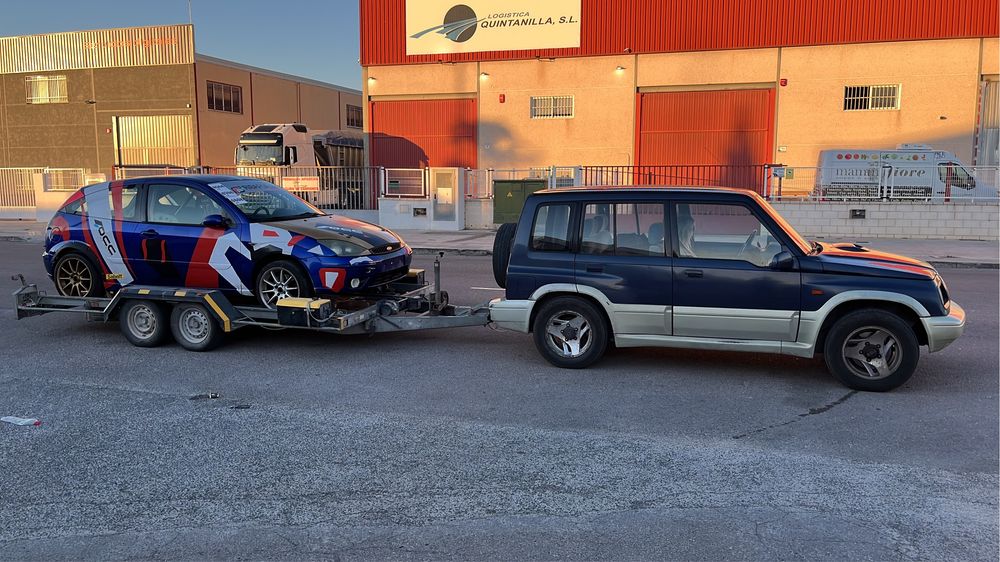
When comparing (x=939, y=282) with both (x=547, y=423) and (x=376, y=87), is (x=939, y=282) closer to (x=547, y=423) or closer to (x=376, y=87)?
(x=547, y=423)

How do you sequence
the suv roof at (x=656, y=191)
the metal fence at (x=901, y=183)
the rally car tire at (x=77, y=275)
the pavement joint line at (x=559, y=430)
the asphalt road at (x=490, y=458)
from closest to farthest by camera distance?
the asphalt road at (x=490, y=458) < the pavement joint line at (x=559, y=430) < the suv roof at (x=656, y=191) < the rally car tire at (x=77, y=275) < the metal fence at (x=901, y=183)

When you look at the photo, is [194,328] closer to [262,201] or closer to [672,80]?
[262,201]

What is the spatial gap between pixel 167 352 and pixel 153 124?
36219mm

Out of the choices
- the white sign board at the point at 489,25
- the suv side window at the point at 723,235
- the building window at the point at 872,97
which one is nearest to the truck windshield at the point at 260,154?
the white sign board at the point at 489,25

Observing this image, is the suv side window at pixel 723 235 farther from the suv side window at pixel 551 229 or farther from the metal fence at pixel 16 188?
the metal fence at pixel 16 188

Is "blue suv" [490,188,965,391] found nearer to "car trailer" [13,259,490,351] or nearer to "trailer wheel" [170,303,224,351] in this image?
"car trailer" [13,259,490,351]

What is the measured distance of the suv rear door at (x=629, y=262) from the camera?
259 inches

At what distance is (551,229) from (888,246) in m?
14.5

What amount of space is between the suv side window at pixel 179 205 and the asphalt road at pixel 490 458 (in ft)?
4.87

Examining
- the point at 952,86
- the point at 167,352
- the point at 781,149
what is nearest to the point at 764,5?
the point at 781,149

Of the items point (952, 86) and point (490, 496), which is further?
point (952, 86)

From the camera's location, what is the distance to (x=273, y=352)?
25.2 feet

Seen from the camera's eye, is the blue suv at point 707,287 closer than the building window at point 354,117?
Yes

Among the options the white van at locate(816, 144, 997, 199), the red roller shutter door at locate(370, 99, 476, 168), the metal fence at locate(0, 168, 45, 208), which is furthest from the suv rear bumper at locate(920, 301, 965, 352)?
the metal fence at locate(0, 168, 45, 208)
